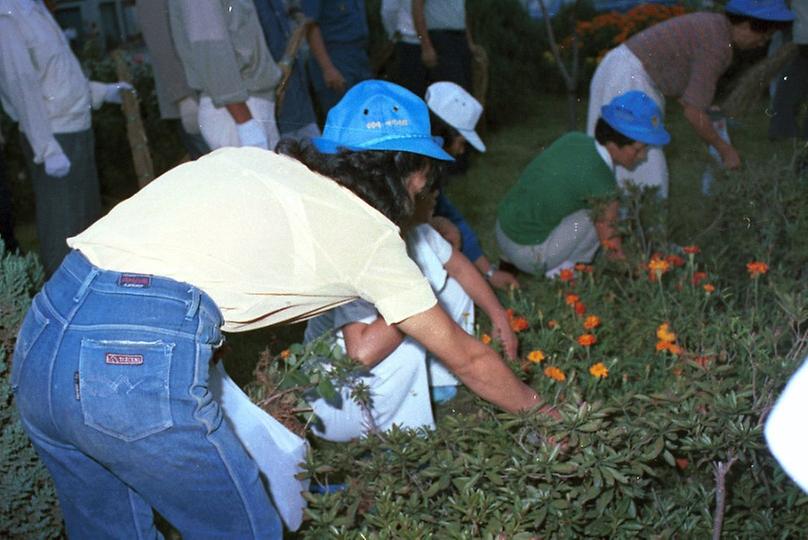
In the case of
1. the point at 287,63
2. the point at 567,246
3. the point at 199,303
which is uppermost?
the point at 199,303

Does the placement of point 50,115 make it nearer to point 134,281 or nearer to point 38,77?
point 38,77

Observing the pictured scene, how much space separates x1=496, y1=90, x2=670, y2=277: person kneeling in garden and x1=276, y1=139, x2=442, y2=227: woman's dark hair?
181cm

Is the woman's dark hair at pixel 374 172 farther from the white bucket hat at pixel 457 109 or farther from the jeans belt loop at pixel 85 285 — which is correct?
the white bucket hat at pixel 457 109

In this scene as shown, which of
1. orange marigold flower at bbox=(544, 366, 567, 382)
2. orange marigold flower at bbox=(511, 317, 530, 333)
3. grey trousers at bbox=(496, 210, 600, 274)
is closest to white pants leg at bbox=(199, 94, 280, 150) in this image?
grey trousers at bbox=(496, 210, 600, 274)

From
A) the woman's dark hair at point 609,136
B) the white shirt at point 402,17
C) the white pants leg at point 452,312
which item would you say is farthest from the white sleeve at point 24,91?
the white shirt at point 402,17

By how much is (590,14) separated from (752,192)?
7.06 meters

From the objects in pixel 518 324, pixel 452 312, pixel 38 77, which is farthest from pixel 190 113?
Answer: pixel 518 324

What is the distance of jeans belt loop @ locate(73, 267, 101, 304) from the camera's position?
69.7 inches

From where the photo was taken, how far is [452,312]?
3518 mm

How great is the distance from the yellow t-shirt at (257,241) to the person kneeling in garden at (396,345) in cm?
93

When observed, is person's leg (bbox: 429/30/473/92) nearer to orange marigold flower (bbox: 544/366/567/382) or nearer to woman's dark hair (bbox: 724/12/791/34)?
woman's dark hair (bbox: 724/12/791/34)

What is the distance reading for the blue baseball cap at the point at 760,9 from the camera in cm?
454

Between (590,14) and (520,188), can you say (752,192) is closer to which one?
(520,188)

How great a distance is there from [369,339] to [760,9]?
9.81 ft
